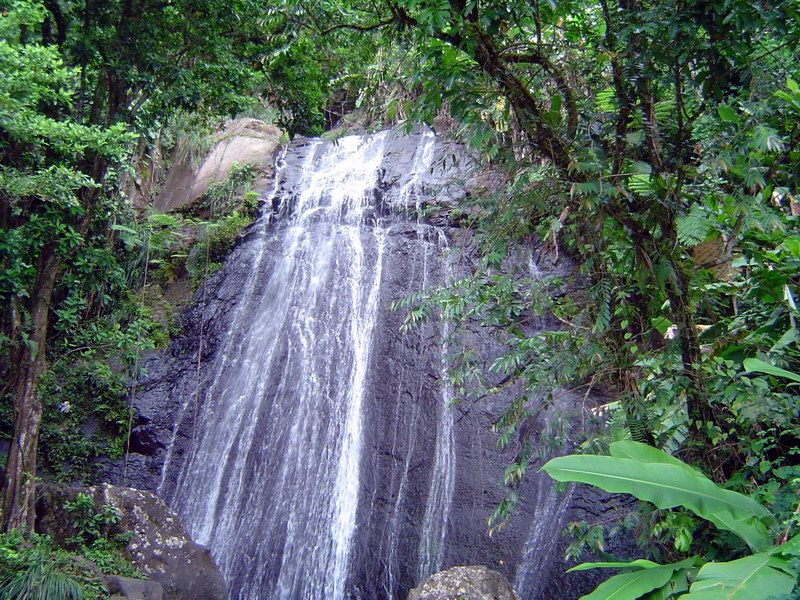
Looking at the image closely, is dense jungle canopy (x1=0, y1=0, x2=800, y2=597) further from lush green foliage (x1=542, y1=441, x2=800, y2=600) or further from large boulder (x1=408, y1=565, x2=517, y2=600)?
large boulder (x1=408, y1=565, x2=517, y2=600)

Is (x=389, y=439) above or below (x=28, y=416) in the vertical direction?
above

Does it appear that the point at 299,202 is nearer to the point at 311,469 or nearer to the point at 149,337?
the point at 149,337

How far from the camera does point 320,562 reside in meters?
7.51

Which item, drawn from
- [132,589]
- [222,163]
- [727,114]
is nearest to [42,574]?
[132,589]

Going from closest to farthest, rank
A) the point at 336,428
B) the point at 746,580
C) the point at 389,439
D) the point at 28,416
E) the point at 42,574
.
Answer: the point at 746,580
the point at 42,574
the point at 28,416
the point at 389,439
the point at 336,428

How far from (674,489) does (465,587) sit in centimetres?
336

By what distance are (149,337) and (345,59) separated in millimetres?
5810

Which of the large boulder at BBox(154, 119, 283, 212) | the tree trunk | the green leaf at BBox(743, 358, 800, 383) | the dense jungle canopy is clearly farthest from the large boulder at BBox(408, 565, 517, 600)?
the large boulder at BBox(154, 119, 283, 212)

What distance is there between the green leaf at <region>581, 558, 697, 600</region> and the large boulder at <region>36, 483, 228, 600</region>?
5136mm

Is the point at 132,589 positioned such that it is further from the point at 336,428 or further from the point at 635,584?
the point at 635,584

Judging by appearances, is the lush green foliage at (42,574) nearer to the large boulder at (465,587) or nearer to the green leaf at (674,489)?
the large boulder at (465,587)

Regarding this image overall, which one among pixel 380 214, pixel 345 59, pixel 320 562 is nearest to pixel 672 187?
pixel 345 59

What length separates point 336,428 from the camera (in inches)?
338

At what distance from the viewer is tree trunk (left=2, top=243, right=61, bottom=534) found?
611 cm
